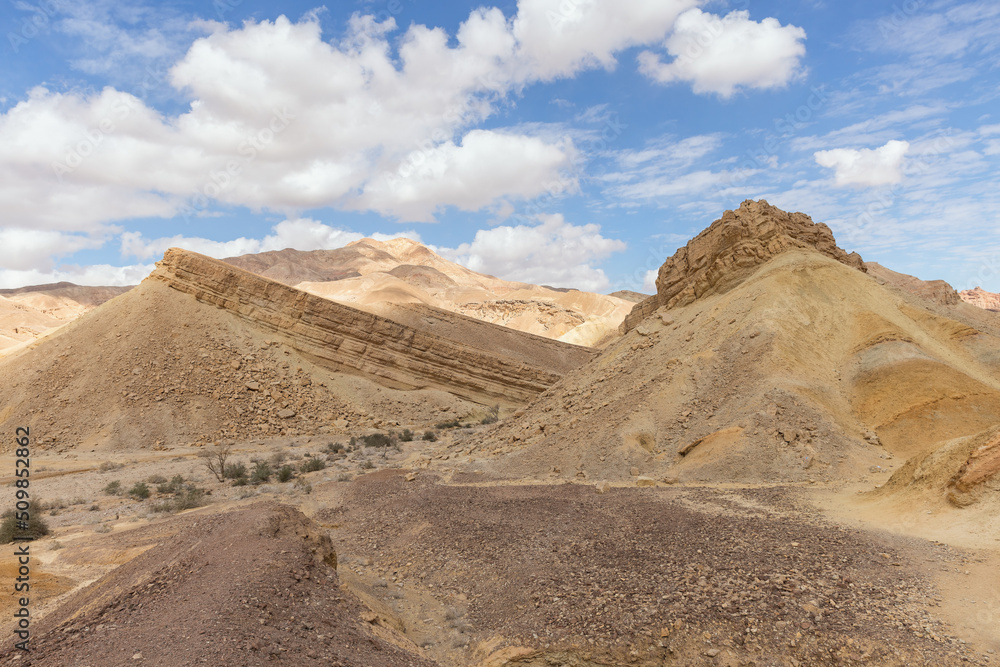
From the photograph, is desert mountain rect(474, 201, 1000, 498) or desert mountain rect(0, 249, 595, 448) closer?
desert mountain rect(474, 201, 1000, 498)

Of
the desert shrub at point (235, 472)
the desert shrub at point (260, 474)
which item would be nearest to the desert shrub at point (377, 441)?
the desert shrub at point (260, 474)

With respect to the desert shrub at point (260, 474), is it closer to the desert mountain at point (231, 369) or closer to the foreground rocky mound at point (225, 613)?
the desert mountain at point (231, 369)

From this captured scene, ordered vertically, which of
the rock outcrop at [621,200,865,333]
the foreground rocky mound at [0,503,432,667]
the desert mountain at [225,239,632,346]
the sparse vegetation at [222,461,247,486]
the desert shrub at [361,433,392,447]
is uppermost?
the desert mountain at [225,239,632,346]

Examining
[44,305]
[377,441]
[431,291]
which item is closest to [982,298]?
[431,291]

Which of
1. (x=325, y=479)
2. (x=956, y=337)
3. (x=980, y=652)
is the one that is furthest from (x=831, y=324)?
(x=325, y=479)

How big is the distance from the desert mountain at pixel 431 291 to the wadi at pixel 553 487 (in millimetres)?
12556

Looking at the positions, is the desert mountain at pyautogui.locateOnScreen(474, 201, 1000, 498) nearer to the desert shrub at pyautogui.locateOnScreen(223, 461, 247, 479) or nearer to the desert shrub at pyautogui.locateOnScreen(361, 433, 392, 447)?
the desert shrub at pyautogui.locateOnScreen(361, 433, 392, 447)

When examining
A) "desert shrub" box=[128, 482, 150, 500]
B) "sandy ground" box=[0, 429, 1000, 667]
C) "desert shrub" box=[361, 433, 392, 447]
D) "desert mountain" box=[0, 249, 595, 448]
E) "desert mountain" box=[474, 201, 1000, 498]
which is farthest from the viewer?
"desert mountain" box=[0, 249, 595, 448]

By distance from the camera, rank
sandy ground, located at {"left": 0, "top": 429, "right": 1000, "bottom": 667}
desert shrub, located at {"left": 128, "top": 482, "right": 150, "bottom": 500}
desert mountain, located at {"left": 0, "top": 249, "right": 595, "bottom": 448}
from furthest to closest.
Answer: desert mountain, located at {"left": 0, "top": 249, "right": 595, "bottom": 448} < desert shrub, located at {"left": 128, "top": 482, "right": 150, "bottom": 500} < sandy ground, located at {"left": 0, "top": 429, "right": 1000, "bottom": 667}

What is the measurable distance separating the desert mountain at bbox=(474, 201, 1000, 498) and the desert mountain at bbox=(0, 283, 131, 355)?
56748 mm

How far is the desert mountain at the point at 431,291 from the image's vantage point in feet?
165

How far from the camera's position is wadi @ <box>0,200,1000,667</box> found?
4691 millimetres

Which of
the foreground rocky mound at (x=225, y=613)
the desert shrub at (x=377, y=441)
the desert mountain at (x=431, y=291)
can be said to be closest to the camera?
the foreground rocky mound at (x=225, y=613)

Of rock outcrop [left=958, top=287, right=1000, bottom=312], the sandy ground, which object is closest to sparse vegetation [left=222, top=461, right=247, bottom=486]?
the sandy ground
